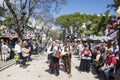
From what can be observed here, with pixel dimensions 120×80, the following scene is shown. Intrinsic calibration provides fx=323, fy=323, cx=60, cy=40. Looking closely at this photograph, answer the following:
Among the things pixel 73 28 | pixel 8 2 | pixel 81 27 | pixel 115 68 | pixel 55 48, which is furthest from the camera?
pixel 73 28

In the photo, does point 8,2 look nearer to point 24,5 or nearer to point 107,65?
point 24,5

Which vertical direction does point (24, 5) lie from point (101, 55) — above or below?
above

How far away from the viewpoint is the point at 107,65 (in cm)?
1488

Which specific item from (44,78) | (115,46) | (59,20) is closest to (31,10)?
(115,46)

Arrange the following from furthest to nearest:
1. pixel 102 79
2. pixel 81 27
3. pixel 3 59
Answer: pixel 81 27 → pixel 3 59 → pixel 102 79

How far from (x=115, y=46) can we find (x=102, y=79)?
425 cm

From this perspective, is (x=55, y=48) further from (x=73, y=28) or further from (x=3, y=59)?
(x=73, y=28)

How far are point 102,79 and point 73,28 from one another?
73.6m

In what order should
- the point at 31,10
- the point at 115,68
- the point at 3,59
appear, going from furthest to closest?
the point at 31,10 → the point at 3,59 → the point at 115,68

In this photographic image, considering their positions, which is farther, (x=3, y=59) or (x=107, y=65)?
(x=3, y=59)

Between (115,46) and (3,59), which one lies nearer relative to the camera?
(115,46)

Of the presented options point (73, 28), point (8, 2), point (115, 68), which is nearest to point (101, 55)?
point (115, 68)

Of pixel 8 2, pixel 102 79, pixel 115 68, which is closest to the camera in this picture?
pixel 115 68

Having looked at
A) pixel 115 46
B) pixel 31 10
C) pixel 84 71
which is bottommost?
pixel 84 71
